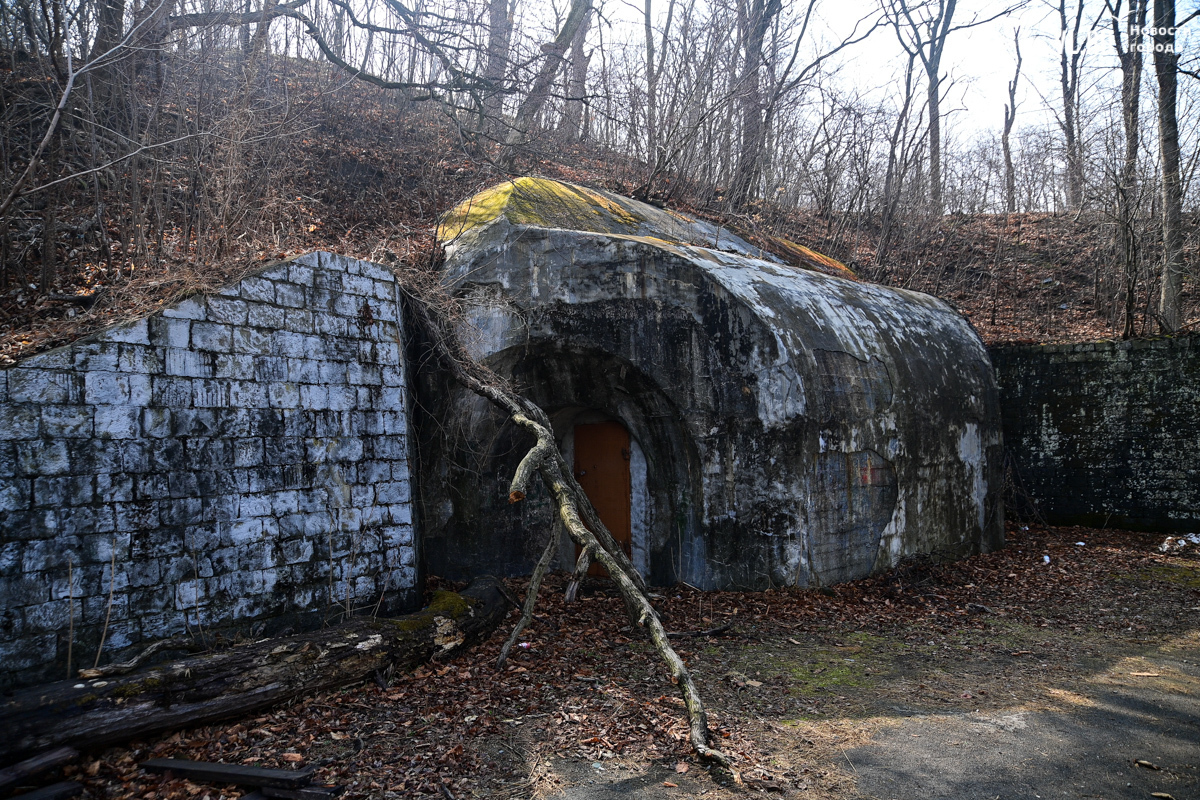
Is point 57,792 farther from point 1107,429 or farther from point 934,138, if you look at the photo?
point 934,138

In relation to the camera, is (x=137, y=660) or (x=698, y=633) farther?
(x=698, y=633)

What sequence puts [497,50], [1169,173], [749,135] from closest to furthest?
[1169,173] < [497,50] < [749,135]

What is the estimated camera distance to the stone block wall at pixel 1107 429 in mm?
10219

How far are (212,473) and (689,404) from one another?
4.19 m

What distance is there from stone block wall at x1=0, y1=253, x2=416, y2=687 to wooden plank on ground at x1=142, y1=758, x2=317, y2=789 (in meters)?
1.09

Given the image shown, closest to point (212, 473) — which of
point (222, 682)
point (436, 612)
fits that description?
point (222, 682)

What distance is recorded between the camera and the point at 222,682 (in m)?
4.35

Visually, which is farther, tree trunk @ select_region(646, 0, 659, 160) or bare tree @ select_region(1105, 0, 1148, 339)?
tree trunk @ select_region(646, 0, 659, 160)

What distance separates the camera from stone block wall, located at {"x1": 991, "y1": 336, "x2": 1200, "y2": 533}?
33.5ft

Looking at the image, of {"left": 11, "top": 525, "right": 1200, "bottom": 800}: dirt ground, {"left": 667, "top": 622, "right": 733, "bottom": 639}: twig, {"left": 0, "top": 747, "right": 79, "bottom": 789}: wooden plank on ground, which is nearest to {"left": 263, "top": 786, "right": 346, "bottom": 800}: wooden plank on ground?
{"left": 11, "top": 525, "right": 1200, "bottom": 800}: dirt ground

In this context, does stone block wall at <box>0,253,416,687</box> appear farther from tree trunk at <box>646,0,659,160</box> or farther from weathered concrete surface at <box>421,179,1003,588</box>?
Result: tree trunk at <box>646,0,659,160</box>

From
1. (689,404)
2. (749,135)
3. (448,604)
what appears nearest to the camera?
(448,604)

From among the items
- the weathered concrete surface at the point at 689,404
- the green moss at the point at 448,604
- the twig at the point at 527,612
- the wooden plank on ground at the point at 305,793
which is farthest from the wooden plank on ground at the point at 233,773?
the weathered concrete surface at the point at 689,404

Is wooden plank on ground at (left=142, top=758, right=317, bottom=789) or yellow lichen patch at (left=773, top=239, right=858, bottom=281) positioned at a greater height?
yellow lichen patch at (left=773, top=239, right=858, bottom=281)
